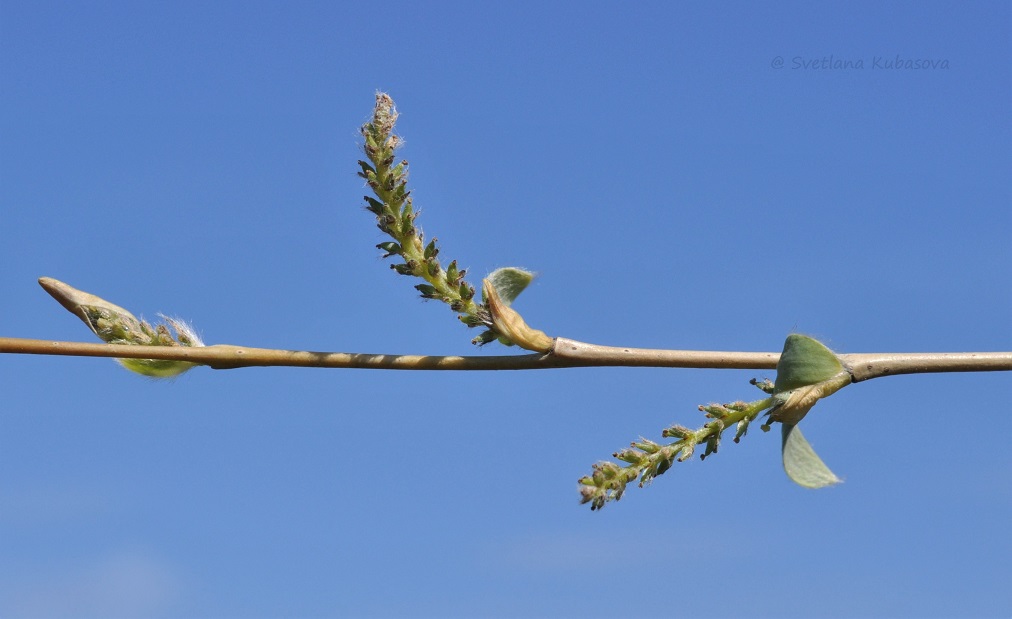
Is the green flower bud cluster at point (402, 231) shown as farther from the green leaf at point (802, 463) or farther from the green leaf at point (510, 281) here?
the green leaf at point (802, 463)

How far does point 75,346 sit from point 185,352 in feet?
0.70

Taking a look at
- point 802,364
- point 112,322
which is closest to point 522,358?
point 802,364

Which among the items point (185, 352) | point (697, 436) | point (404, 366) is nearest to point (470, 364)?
point (404, 366)

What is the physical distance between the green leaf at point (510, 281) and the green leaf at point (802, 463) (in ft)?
2.18

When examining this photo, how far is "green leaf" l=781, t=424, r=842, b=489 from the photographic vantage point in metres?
2.05

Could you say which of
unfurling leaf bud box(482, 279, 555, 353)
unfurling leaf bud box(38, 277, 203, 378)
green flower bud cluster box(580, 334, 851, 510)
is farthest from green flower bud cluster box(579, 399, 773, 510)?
unfurling leaf bud box(38, 277, 203, 378)

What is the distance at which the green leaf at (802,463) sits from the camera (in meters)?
2.05

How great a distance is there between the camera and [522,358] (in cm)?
190

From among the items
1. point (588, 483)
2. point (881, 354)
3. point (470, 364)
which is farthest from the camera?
point (881, 354)

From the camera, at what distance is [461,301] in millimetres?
1976

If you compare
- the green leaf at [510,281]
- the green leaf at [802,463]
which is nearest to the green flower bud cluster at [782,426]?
the green leaf at [802,463]

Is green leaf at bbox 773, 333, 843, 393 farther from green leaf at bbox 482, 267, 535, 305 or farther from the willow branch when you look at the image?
green leaf at bbox 482, 267, 535, 305

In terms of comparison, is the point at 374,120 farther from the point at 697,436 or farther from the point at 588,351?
the point at 697,436

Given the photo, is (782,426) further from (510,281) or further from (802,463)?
(510,281)
